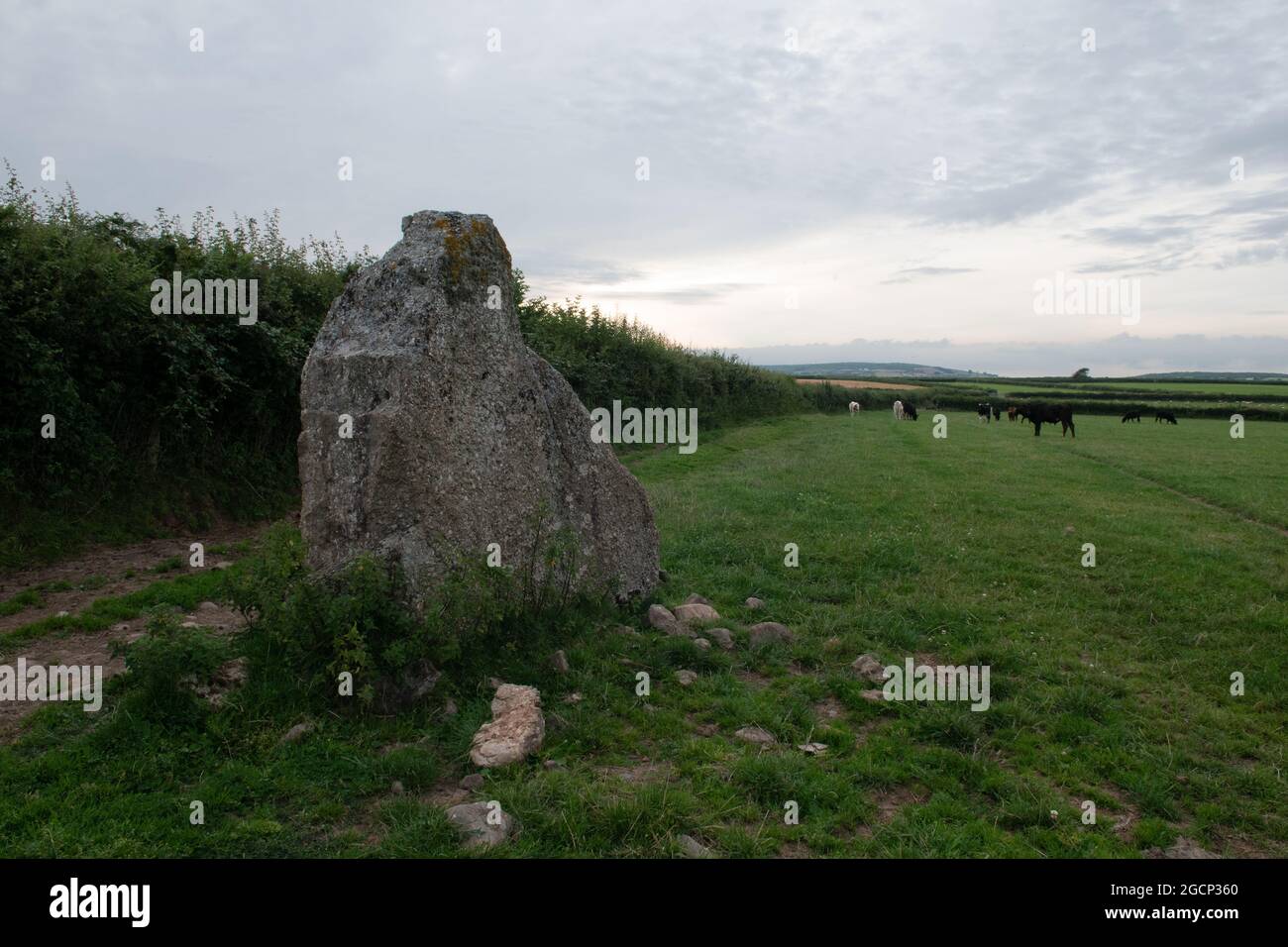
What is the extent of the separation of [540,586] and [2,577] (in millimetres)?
7062

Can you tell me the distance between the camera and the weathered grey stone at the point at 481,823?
4.63 meters

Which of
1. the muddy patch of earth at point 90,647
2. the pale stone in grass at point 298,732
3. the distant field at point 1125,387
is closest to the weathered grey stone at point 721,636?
the pale stone in grass at point 298,732

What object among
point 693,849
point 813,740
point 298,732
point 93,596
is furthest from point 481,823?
point 93,596

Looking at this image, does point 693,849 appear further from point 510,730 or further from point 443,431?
point 443,431

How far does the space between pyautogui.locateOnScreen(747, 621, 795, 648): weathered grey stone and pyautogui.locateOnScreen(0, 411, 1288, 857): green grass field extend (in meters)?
0.15

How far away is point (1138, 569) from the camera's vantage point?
11188 mm

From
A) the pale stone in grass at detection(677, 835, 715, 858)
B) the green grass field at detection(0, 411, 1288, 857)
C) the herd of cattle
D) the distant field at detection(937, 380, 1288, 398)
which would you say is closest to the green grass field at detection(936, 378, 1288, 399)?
the distant field at detection(937, 380, 1288, 398)

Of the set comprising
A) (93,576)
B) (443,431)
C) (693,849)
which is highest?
(443,431)

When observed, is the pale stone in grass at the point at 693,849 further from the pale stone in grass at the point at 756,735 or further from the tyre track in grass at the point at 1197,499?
the tyre track in grass at the point at 1197,499

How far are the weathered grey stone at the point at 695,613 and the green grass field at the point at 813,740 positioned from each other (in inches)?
13.2

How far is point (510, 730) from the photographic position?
5.81m

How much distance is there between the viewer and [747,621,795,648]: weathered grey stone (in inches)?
314

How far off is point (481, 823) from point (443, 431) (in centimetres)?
346

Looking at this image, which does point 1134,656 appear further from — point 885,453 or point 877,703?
point 885,453
